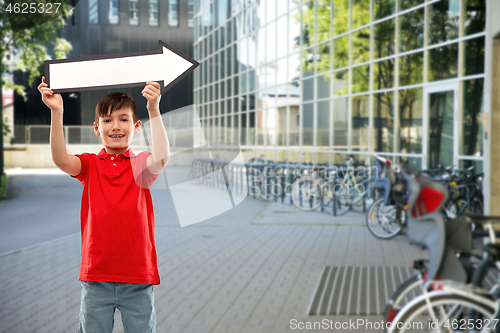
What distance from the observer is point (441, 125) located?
1042 centimetres

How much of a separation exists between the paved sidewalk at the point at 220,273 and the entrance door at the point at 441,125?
2026mm

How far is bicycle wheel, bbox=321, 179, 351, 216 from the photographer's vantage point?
11.6 meters

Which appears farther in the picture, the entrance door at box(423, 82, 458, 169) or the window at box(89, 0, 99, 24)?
the entrance door at box(423, 82, 458, 169)

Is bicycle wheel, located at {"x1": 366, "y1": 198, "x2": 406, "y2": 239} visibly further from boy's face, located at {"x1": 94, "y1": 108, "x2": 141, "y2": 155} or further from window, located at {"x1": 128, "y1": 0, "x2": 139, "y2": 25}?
boy's face, located at {"x1": 94, "y1": 108, "x2": 141, "y2": 155}

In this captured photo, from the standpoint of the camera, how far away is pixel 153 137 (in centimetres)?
163

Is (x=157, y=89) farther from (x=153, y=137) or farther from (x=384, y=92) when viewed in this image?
(x=384, y=92)

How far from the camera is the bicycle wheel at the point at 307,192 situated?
40.3 feet

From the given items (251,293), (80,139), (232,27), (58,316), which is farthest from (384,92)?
(80,139)

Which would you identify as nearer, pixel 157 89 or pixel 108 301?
pixel 157 89

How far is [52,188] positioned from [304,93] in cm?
888

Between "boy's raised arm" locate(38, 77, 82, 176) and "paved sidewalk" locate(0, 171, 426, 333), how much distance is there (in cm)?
37

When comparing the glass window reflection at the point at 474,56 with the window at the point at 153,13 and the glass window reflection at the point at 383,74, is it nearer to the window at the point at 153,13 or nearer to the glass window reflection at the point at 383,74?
the glass window reflection at the point at 383,74

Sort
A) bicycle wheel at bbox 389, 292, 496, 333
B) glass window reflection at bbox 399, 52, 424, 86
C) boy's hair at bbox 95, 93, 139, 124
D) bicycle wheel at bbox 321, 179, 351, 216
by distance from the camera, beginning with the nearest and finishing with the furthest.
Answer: boy's hair at bbox 95, 93, 139, 124 → bicycle wheel at bbox 389, 292, 496, 333 → glass window reflection at bbox 399, 52, 424, 86 → bicycle wheel at bbox 321, 179, 351, 216

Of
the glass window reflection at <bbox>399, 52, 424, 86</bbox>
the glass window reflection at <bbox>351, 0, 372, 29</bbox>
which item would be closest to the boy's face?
the glass window reflection at <bbox>399, 52, 424, 86</bbox>
